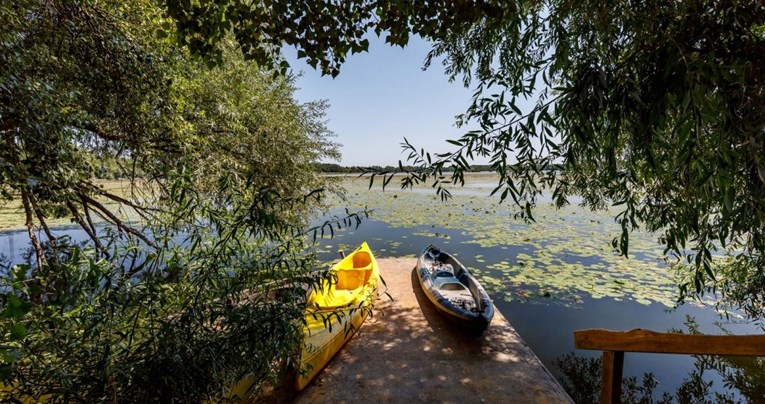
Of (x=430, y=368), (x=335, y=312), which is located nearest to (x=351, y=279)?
(x=430, y=368)

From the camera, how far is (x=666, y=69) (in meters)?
1.30

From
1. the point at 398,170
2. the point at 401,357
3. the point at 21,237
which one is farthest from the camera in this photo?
the point at 21,237

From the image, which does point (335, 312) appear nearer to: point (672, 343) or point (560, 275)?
point (672, 343)

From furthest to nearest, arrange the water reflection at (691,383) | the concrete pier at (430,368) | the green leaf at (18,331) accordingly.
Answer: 1. the water reflection at (691,383)
2. the concrete pier at (430,368)
3. the green leaf at (18,331)

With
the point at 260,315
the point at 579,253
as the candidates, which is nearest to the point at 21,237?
the point at 260,315

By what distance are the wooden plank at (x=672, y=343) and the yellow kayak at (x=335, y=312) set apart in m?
1.66

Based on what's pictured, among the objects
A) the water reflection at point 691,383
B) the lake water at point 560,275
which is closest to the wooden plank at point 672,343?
the lake water at point 560,275

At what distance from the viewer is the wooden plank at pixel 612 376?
1805 millimetres

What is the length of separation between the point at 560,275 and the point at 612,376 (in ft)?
20.7

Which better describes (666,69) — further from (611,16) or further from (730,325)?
(730,325)

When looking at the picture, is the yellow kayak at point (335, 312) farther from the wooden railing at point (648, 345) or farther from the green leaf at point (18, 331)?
the wooden railing at point (648, 345)

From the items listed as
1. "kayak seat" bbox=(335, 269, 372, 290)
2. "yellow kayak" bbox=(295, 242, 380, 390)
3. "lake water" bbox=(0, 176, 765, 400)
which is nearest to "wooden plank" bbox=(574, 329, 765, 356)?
"yellow kayak" bbox=(295, 242, 380, 390)

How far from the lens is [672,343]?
60.9 inches

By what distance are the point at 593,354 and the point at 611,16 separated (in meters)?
5.40
